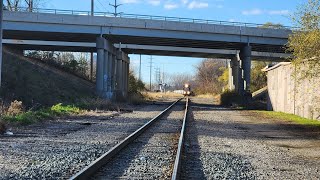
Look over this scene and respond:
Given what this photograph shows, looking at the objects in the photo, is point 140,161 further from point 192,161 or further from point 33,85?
point 33,85

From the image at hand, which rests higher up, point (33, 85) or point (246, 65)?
point (246, 65)

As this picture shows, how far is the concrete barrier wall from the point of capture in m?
22.2

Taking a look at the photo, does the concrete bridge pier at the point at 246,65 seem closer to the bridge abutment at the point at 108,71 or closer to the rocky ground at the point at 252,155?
the bridge abutment at the point at 108,71

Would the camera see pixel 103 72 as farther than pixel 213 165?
Yes

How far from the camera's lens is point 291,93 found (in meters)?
27.9

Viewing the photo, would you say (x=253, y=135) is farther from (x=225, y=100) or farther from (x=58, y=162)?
(x=225, y=100)

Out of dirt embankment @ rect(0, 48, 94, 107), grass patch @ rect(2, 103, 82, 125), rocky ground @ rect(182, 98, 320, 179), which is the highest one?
dirt embankment @ rect(0, 48, 94, 107)

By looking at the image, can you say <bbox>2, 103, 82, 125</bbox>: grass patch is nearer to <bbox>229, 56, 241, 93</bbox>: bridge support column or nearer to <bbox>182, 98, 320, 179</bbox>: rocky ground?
<bbox>182, 98, 320, 179</bbox>: rocky ground

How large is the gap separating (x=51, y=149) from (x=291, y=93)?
19.5 meters

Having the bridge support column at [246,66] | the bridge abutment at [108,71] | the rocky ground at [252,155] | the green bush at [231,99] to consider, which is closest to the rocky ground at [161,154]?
the rocky ground at [252,155]

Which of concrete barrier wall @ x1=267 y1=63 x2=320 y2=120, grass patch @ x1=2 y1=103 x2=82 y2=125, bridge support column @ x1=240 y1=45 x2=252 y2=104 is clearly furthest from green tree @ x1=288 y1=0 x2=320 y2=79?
bridge support column @ x1=240 y1=45 x2=252 y2=104

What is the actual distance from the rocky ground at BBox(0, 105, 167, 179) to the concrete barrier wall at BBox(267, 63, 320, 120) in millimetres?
9525

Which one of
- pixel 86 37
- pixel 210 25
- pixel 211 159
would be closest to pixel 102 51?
pixel 86 37

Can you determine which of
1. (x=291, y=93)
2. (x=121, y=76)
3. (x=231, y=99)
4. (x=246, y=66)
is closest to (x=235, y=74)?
(x=246, y=66)
